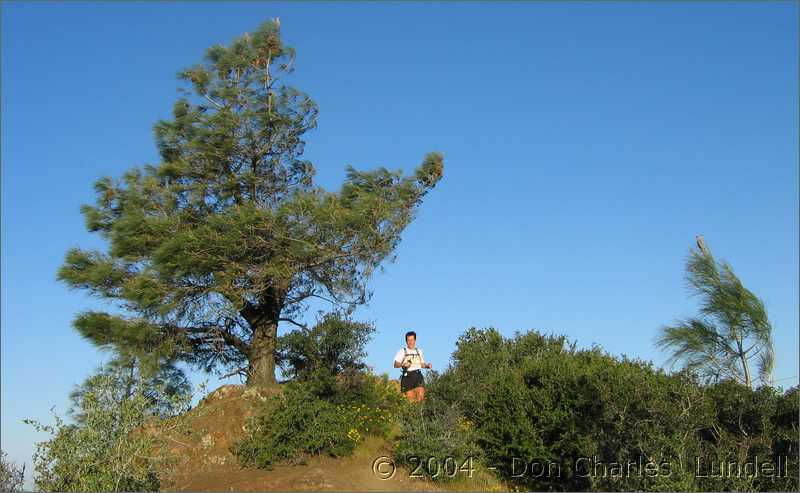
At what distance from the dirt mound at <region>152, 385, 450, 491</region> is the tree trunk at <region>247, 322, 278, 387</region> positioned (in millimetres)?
639

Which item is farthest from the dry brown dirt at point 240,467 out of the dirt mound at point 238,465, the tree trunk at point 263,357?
the tree trunk at point 263,357

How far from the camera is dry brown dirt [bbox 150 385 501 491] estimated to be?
12102 millimetres

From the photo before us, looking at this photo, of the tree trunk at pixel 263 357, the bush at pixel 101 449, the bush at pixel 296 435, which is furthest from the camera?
the tree trunk at pixel 263 357

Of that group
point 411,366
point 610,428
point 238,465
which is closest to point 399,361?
point 411,366

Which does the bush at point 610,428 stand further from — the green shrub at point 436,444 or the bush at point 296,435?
the bush at point 296,435

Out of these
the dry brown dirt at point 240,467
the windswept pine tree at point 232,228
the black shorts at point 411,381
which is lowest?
the dry brown dirt at point 240,467

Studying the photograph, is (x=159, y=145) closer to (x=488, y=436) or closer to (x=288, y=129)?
(x=288, y=129)

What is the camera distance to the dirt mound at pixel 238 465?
12.1 metres

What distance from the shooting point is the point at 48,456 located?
11.4 m

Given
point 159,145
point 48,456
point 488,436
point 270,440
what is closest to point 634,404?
point 488,436

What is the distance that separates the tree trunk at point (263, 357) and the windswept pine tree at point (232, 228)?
0.08 ft

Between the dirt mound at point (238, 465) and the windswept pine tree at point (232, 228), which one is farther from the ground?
the windswept pine tree at point (232, 228)

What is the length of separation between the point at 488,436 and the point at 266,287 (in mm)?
5749

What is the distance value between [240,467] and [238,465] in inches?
3.7
